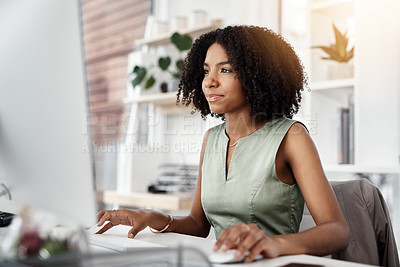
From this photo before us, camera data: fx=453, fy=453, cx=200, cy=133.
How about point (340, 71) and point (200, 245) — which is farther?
point (340, 71)

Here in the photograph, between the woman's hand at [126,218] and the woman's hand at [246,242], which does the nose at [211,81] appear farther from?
the woman's hand at [246,242]

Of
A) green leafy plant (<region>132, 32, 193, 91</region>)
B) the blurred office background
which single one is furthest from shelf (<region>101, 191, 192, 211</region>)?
green leafy plant (<region>132, 32, 193, 91</region>)

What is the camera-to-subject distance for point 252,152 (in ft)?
4.22

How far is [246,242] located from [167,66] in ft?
7.04

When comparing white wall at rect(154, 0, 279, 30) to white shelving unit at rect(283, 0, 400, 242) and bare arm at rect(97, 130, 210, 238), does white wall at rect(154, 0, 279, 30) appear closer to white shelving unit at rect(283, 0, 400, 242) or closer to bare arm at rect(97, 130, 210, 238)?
white shelving unit at rect(283, 0, 400, 242)

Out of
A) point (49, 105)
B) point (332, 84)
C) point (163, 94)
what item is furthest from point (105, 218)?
point (163, 94)

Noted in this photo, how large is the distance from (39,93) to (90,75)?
2683 mm

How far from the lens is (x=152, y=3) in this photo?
11.4 feet

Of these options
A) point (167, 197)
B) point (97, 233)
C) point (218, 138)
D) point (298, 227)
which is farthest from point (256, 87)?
point (167, 197)

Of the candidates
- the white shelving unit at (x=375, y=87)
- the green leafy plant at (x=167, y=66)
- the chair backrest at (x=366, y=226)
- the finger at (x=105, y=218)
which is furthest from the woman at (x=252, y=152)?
the green leafy plant at (x=167, y=66)

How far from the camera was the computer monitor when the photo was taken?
2.55 ft

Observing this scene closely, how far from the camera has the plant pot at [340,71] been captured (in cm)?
216

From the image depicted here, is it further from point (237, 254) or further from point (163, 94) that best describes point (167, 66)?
point (237, 254)

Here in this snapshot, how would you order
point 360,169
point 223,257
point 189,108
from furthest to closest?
point 189,108, point 360,169, point 223,257
